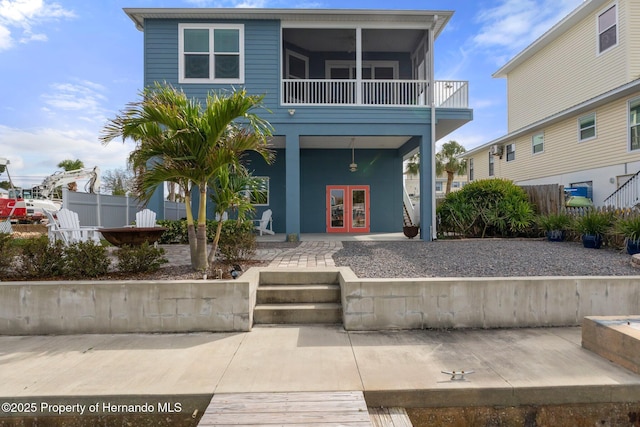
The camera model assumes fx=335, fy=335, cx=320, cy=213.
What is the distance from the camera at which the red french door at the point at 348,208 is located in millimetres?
13727

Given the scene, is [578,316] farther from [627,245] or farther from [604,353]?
[627,245]

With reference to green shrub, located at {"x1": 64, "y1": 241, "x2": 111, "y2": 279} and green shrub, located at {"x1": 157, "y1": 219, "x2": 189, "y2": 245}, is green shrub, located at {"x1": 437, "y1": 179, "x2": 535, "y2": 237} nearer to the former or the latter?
green shrub, located at {"x1": 157, "y1": 219, "x2": 189, "y2": 245}

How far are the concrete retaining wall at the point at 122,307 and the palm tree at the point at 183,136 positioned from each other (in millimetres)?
1058

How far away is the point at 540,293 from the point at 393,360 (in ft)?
7.35

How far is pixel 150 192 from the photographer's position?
5.09 metres

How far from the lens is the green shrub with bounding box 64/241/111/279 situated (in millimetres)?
4629

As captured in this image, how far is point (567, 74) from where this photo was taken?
1452 cm

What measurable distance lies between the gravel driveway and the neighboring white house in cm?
507

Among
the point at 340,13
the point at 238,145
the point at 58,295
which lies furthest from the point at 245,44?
the point at 58,295

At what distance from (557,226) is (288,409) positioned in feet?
32.1

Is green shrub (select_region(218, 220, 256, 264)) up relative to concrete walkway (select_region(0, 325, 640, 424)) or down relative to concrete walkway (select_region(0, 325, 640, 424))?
up

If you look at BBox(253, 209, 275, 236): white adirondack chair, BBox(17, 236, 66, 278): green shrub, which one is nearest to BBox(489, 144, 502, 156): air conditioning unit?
BBox(253, 209, 275, 236): white adirondack chair

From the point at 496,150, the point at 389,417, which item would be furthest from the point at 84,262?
the point at 496,150

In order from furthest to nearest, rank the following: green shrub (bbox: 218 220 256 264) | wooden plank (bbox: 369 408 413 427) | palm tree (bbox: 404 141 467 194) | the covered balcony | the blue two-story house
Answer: palm tree (bbox: 404 141 467 194) < the covered balcony < the blue two-story house < green shrub (bbox: 218 220 256 264) < wooden plank (bbox: 369 408 413 427)
